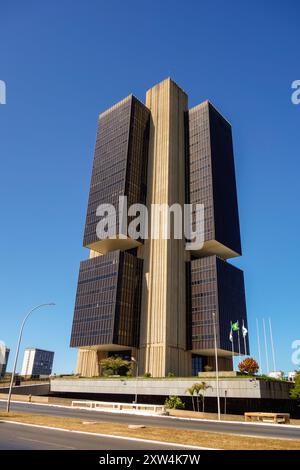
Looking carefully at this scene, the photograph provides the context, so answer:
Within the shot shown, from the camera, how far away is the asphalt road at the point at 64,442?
1697 centimetres

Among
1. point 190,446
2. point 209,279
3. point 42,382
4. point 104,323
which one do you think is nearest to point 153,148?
point 209,279

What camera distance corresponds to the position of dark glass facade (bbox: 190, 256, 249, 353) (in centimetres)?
10500

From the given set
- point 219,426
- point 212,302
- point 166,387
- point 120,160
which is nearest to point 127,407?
point 166,387

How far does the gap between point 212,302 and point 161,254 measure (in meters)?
20.5

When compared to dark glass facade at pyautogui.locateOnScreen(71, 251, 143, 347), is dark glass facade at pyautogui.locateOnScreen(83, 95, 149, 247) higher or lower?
higher

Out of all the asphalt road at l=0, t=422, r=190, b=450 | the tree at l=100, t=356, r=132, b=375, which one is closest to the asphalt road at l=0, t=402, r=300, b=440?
the asphalt road at l=0, t=422, r=190, b=450

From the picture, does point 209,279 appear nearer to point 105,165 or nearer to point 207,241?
point 207,241

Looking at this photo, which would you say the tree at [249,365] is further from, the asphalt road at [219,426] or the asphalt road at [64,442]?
the asphalt road at [64,442]

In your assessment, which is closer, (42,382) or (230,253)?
(42,382)

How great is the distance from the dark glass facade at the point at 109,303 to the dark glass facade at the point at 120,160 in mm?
12729

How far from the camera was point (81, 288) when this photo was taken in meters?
119

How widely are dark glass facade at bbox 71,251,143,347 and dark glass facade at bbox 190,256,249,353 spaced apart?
56.3ft

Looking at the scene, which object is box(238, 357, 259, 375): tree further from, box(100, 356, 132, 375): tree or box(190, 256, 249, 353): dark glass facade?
box(100, 356, 132, 375): tree

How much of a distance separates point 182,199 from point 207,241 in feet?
60.2
